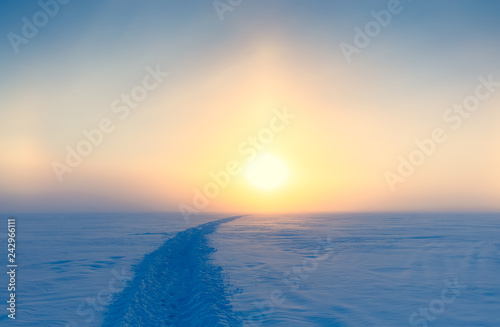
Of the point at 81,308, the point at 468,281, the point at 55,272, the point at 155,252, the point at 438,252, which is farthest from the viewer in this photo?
the point at 438,252

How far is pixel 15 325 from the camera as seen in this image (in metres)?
9.32

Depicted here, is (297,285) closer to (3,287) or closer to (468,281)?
(468,281)

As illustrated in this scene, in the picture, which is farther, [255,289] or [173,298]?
[255,289]

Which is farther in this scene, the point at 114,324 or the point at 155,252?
the point at 155,252

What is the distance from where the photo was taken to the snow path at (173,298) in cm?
950

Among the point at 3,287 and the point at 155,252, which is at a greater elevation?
the point at 155,252

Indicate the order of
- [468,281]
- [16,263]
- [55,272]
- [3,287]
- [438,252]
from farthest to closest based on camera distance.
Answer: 1. [438,252]
2. [16,263]
3. [55,272]
4. [468,281]
5. [3,287]

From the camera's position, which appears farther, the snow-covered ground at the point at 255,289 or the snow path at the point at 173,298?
the snow-covered ground at the point at 255,289

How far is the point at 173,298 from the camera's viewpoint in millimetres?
11820

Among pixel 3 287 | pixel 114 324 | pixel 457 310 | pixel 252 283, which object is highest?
pixel 3 287

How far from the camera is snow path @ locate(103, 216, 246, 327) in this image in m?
9.50

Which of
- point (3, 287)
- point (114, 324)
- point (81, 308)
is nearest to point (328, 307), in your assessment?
point (114, 324)

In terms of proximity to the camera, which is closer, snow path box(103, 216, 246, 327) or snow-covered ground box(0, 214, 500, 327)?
snow path box(103, 216, 246, 327)

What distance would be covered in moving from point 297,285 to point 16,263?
14.5m
